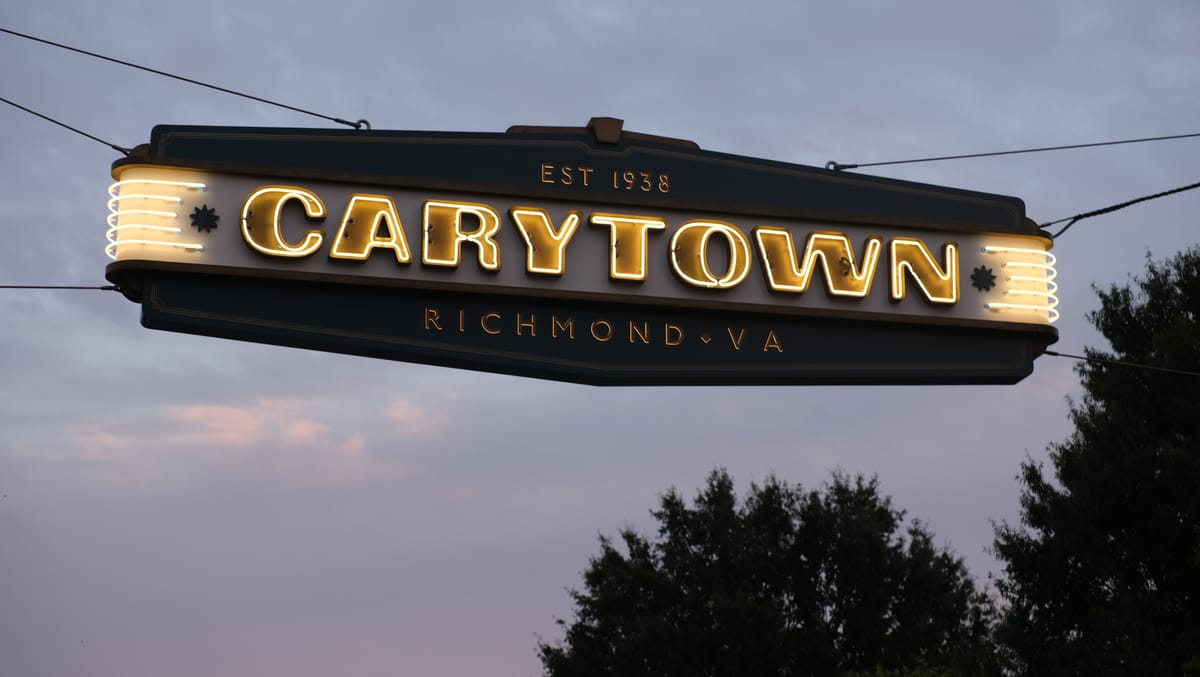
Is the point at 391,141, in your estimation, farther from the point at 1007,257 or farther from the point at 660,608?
the point at 660,608

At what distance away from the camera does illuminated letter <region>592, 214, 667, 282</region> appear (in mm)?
9789

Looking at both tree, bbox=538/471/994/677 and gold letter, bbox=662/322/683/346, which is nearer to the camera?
gold letter, bbox=662/322/683/346

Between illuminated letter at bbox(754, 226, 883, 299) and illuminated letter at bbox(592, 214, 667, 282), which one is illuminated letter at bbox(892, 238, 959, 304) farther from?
illuminated letter at bbox(592, 214, 667, 282)

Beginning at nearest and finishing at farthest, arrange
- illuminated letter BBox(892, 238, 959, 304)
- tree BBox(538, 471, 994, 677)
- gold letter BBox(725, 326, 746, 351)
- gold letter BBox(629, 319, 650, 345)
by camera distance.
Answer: gold letter BBox(629, 319, 650, 345), gold letter BBox(725, 326, 746, 351), illuminated letter BBox(892, 238, 959, 304), tree BBox(538, 471, 994, 677)

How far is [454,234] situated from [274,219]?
3.81 ft

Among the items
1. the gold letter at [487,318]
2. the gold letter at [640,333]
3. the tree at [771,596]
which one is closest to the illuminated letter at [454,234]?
the gold letter at [487,318]

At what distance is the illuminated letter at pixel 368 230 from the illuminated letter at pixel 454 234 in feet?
0.56

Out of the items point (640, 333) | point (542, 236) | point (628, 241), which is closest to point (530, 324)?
point (542, 236)

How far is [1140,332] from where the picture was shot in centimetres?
2762

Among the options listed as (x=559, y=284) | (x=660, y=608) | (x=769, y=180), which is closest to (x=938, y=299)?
(x=769, y=180)

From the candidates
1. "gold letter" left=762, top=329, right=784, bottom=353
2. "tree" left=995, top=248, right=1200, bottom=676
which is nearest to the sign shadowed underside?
"gold letter" left=762, top=329, right=784, bottom=353

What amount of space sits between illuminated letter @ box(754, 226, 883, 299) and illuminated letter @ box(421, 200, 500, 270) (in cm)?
189

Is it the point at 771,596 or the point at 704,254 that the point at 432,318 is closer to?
the point at 704,254

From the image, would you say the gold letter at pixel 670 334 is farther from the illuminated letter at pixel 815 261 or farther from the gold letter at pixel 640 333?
the illuminated letter at pixel 815 261
